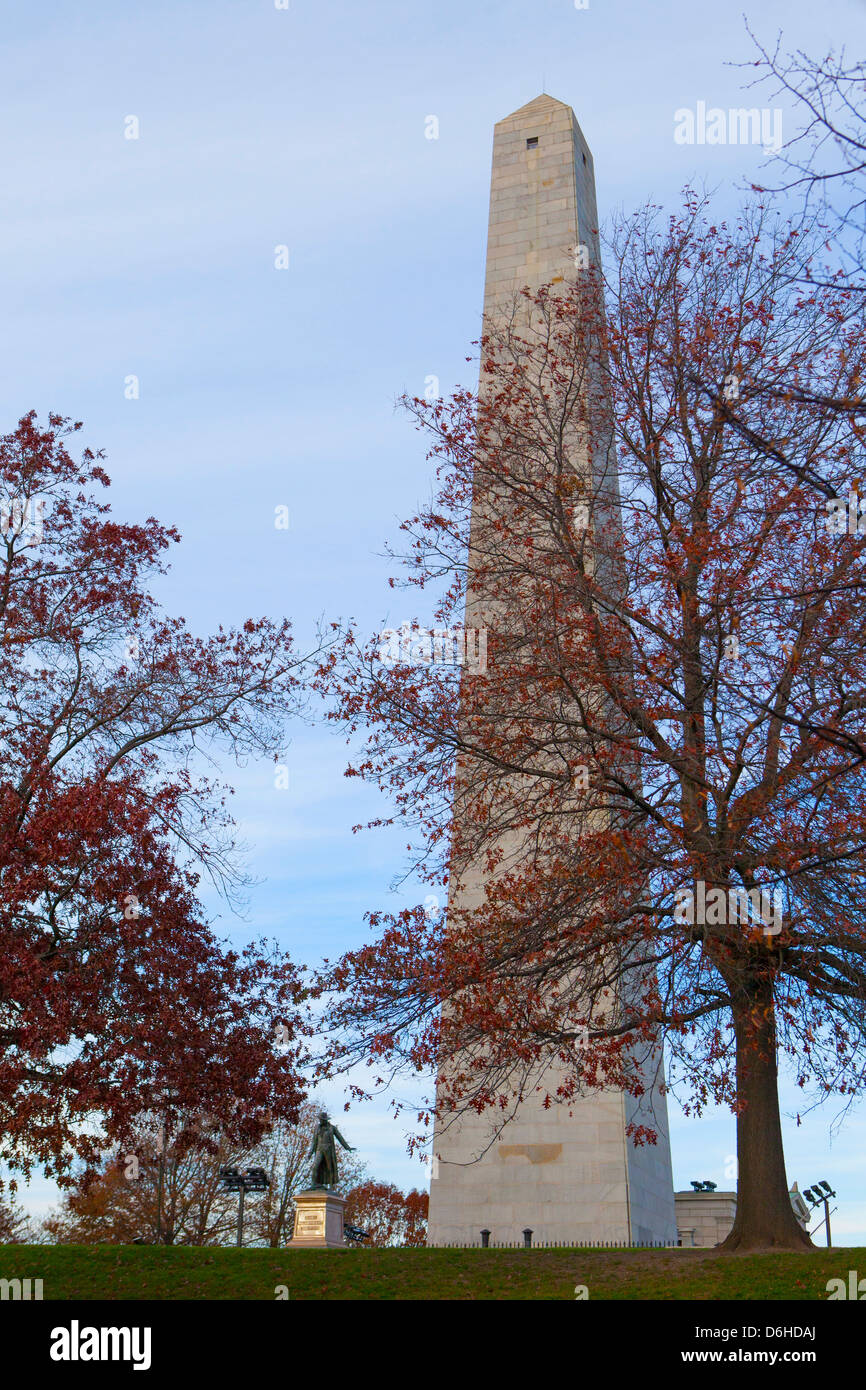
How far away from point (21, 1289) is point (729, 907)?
9.50m

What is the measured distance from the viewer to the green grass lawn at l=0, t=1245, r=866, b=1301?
13.4m

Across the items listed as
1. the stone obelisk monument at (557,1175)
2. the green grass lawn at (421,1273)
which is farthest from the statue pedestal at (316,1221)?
the green grass lawn at (421,1273)

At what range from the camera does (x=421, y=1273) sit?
15.3 m

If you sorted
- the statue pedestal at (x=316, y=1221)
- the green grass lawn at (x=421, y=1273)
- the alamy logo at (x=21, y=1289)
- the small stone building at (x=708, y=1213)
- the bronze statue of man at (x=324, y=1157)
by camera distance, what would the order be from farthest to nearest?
the small stone building at (x=708, y=1213) → the bronze statue of man at (x=324, y=1157) → the statue pedestal at (x=316, y=1221) → the alamy logo at (x=21, y=1289) → the green grass lawn at (x=421, y=1273)

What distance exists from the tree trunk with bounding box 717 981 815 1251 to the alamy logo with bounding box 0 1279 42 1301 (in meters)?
8.07

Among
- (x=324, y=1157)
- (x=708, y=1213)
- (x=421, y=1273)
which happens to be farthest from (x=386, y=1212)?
(x=421, y=1273)

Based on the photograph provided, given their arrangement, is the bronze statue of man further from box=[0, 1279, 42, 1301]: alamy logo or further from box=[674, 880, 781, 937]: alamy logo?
box=[674, 880, 781, 937]: alamy logo

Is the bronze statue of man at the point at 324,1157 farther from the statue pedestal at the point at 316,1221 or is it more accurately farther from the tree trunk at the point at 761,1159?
the tree trunk at the point at 761,1159
